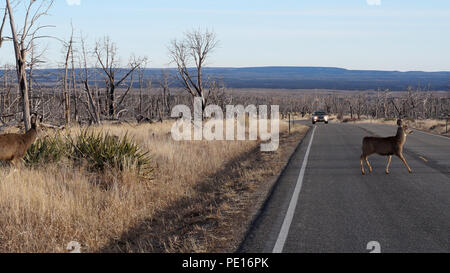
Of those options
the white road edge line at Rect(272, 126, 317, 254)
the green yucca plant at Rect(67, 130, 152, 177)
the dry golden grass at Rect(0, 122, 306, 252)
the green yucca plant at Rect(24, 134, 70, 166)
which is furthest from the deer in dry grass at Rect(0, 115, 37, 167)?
the white road edge line at Rect(272, 126, 317, 254)

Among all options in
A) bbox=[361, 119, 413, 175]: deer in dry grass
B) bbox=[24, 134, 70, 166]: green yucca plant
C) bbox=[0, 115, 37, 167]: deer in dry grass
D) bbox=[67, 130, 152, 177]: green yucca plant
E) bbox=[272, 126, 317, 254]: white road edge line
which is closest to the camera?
bbox=[272, 126, 317, 254]: white road edge line

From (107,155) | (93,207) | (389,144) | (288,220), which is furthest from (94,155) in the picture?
(389,144)

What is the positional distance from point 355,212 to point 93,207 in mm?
4843

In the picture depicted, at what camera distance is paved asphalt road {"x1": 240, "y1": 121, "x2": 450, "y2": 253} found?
5645 mm

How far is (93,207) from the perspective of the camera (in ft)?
27.5

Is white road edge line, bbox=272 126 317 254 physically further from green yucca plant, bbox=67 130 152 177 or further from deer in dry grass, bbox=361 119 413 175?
green yucca plant, bbox=67 130 152 177

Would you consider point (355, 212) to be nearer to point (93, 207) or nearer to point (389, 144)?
point (389, 144)

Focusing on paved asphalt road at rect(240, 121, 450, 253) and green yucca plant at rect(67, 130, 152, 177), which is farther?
green yucca plant at rect(67, 130, 152, 177)

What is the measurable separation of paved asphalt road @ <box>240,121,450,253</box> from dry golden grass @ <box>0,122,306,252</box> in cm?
103
